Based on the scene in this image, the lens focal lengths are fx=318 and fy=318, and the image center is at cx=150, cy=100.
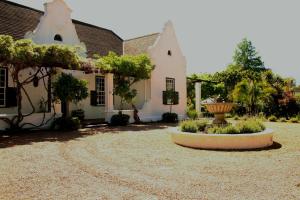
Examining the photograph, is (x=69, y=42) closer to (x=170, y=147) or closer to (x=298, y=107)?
(x=170, y=147)

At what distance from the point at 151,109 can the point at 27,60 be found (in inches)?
434

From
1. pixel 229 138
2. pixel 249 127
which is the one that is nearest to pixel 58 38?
pixel 249 127

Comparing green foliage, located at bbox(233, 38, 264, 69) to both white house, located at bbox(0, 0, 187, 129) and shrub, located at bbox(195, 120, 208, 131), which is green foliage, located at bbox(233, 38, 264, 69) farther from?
shrub, located at bbox(195, 120, 208, 131)

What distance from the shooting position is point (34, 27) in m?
19.0

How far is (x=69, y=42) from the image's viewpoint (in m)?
20.1

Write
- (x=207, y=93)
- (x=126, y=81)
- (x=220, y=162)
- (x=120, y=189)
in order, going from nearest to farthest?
1. (x=120, y=189)
2. (x=220, y=162)
3. (x=126, y=81)
4. (x=207, y=93)

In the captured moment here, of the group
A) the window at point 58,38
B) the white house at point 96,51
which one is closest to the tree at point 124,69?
the white house at point 96,51

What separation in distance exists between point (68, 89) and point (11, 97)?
11.2 ft

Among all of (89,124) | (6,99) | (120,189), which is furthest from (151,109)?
(120,189)

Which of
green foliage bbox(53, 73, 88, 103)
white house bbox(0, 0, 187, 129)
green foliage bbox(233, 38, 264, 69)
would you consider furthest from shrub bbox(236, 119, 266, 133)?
green foliage bbox(233, 38, 264, 69)

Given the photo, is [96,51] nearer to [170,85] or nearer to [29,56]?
[170,85]

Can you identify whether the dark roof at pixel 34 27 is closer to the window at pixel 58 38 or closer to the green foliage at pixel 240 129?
the window at pixel 58 38

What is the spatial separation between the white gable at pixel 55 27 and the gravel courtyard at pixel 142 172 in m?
8.99

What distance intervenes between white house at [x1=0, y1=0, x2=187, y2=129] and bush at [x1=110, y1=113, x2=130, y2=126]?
50cm
